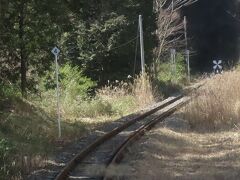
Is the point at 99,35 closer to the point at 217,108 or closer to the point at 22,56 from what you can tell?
the point at 22,56

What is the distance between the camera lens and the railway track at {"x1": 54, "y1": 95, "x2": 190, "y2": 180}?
11312mm

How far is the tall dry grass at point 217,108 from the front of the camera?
17203 millimetres

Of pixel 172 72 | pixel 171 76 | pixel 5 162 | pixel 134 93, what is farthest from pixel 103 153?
pixel 172 72

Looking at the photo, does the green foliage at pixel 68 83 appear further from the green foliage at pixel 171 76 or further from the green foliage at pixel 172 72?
the green foliage at pixel 172 72

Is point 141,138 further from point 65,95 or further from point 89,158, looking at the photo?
point 65,95

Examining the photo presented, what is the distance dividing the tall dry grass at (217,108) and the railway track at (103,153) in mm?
1641

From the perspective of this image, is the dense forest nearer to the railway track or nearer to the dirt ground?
the railway track

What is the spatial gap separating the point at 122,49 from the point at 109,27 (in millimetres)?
1703

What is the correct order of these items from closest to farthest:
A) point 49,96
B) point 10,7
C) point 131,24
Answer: point 10,7 < point 49,96 < point 131,24

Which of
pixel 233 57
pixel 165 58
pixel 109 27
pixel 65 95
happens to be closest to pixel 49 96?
pixel 65 95

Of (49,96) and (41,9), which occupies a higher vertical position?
(41,9)

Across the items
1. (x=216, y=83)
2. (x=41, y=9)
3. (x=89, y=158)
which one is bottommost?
(x=89, y=158)

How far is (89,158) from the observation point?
1321 centimetres

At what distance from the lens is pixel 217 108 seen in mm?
17516
